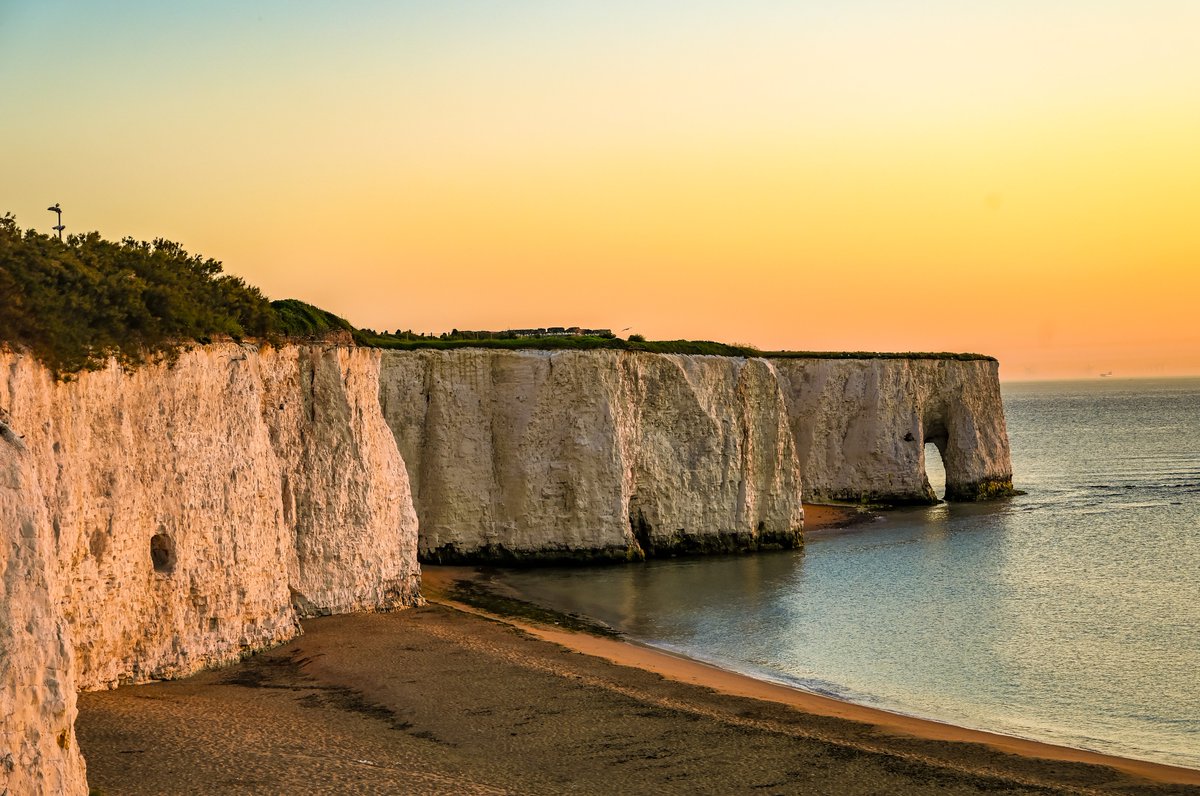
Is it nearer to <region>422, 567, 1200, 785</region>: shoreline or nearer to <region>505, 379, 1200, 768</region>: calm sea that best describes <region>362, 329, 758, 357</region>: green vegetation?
<region>505, 379, 1200, 768</region>: calm sea

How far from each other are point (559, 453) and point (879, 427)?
25541 mm

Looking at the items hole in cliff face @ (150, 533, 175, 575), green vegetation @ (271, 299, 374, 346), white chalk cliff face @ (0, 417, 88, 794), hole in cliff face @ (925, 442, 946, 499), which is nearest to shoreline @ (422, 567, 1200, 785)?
green vegetation @ (271, 299, 374, 346)

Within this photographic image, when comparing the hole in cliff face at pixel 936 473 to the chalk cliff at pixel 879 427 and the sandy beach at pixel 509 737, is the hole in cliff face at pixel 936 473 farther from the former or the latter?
the sandy beach at pixel 509 737

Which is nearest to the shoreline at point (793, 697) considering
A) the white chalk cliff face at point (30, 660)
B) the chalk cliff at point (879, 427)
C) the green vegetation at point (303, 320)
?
the green vegetation at point (303, 320)

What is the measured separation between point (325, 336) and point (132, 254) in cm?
508

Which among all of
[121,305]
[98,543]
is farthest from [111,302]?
[98,543]

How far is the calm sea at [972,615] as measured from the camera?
18562mm

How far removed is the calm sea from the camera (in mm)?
18562

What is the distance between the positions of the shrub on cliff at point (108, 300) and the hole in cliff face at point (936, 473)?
44.7 m

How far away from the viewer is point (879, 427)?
179ft

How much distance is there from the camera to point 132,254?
1644 cm

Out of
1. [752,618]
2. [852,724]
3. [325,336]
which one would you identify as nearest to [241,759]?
[852,724]

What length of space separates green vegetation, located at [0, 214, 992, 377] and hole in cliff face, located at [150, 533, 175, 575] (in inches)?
97.5

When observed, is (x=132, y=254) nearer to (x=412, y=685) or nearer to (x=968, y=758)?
(x=412, y=685)
